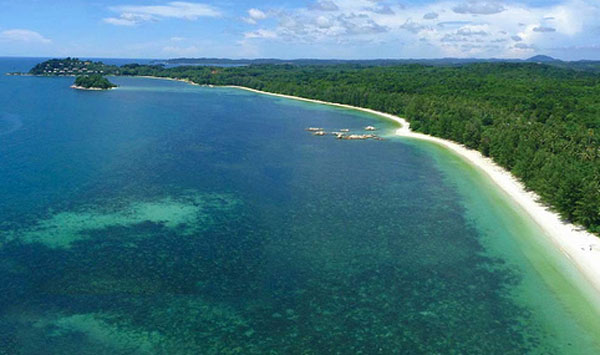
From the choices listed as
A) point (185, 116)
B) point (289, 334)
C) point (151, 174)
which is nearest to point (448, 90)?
point (185, 116)

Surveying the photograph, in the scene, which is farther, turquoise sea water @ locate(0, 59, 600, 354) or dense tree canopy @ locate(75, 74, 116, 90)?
dense tree canopy @ locate(75, 74, 116, 90)

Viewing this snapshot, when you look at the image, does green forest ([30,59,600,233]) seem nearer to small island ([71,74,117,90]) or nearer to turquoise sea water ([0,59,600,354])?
turquoise sea water ([0,59,600,354])

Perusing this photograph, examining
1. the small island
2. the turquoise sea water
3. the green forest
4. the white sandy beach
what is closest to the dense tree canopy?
the small island

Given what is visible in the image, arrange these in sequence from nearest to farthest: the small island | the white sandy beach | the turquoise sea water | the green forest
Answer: the turquoise sea water → the white sandy beach → the green forest → the small island

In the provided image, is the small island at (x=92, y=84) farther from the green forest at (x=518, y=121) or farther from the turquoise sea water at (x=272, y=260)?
the turquoise sea water at (x=272, y=260)

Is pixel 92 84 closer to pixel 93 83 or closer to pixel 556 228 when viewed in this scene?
pixel 93 83


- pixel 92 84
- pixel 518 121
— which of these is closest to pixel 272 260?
pixel 518 121

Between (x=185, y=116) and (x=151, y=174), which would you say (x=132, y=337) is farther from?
(x=185, y=116)

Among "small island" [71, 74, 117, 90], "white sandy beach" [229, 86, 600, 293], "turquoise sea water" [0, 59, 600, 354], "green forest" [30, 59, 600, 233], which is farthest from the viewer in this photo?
→ "small island" [71, 74, 117, 90]
